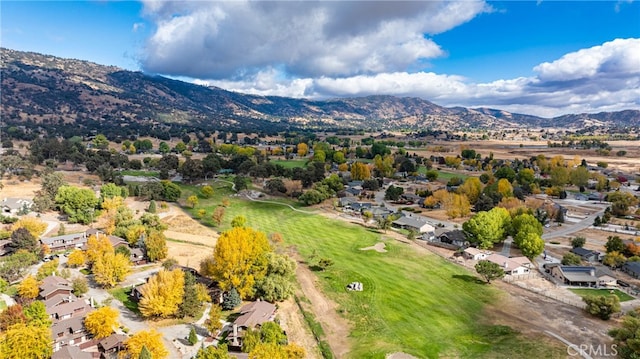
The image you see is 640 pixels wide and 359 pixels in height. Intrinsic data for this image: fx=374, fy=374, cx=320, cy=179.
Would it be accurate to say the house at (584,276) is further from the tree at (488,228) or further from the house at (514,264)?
the tree at (488,228)

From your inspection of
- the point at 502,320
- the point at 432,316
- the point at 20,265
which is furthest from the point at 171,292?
the point at 502,320

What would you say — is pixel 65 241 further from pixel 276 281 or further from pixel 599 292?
pixel 599 292

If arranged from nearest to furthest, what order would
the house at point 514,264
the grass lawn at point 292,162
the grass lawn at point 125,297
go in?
the grass lawn at point 125,297 → the house at point 514,264 → the grass lawn at point 292,162

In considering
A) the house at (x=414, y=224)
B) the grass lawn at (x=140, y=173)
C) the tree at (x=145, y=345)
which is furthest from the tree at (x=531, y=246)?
the grass lawn at (x=140, y=173)

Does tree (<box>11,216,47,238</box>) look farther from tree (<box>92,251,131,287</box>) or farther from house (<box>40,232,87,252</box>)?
tree (<box>92,251,131,287</box>)

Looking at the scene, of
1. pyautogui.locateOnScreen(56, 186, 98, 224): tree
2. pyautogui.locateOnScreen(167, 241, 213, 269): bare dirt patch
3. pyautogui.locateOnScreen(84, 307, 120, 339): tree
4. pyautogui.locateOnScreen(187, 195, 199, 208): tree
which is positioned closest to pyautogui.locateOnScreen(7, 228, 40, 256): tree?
pyautogui.locateOnScreen(56, 186, 98, 224): tree

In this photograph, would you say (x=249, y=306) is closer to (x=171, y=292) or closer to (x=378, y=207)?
(x=171, y=292)
